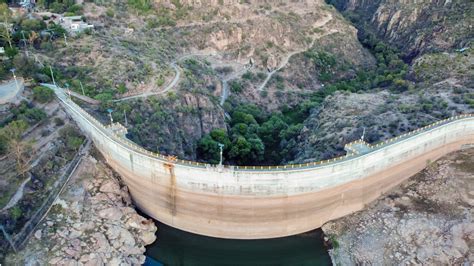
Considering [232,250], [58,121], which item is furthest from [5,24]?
[232,250]

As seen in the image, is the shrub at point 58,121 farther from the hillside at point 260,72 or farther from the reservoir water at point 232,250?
the reservoir water at point 232,250

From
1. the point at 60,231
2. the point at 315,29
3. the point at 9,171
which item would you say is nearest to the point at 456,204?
the point at 60,231

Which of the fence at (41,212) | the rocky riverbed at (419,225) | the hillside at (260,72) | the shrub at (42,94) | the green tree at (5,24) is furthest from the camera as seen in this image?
the green tree at (5,24)

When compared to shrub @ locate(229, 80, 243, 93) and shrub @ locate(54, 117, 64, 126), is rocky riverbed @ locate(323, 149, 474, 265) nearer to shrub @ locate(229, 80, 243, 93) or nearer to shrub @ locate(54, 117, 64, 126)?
shrub @ locate(54, 117, 64, 126)

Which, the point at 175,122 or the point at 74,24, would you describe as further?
the point at 74,24

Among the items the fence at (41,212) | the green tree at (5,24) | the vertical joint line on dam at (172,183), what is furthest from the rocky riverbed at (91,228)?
the green tree at (5,24)

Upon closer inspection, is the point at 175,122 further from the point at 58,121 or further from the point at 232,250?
the point at 232,250

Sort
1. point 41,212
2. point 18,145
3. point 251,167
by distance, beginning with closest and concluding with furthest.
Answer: point 41,212, point 18,145, point 251,167
